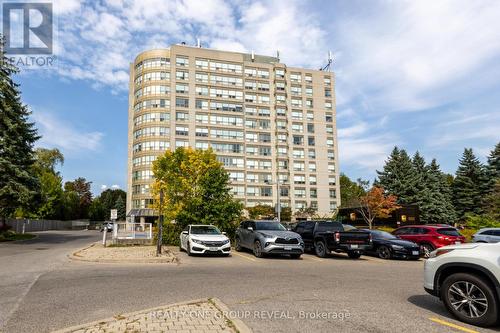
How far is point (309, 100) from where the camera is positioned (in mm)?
81062

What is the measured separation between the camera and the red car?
60.2ft

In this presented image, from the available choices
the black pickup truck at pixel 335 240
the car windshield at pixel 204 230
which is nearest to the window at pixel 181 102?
the car windshield at pixel 204 230

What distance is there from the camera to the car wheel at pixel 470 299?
539 centimetres

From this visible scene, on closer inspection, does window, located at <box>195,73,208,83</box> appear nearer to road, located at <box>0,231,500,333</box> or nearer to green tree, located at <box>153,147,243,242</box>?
green tree, located at <box>153,147,243,242</box>

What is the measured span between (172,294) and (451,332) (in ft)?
16.9

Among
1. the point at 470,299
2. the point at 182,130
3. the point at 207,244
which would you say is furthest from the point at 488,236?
the point at 182,130

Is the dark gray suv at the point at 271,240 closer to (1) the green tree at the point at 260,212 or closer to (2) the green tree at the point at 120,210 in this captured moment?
(1) the green tree at the point at 260,212

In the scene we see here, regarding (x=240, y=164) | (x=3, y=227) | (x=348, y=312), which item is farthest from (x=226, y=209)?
(x=240, y=164)

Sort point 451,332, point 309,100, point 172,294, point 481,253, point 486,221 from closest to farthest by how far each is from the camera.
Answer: point 451,332
point 481,253
point 172,294
point 486,221
point 309,100

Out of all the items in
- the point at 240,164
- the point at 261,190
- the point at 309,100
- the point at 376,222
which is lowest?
the point at 376,222

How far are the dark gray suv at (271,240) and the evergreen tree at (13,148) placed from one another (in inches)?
763

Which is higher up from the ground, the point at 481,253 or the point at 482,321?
the point at 481,253

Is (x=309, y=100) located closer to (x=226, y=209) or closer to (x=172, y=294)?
(x=226, y=209)

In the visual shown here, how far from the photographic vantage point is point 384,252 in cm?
1753
